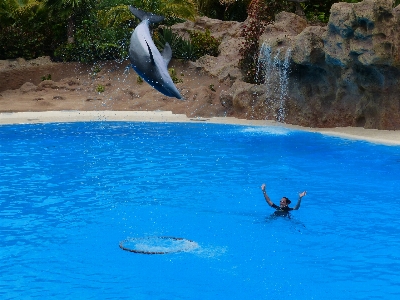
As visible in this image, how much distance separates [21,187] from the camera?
11.1 metres

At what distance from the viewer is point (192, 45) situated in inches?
894

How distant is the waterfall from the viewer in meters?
17.2

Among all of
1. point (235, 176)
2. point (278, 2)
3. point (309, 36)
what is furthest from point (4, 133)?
point (278, 2)

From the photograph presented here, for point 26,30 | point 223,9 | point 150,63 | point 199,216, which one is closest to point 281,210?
A: point 199,216

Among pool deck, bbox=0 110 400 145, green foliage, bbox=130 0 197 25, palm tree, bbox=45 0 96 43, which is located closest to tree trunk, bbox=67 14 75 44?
palm tree, bbox=45 0 96 43

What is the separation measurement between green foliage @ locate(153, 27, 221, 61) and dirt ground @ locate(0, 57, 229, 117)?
1.47 ft

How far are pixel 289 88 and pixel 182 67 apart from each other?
6.03 m

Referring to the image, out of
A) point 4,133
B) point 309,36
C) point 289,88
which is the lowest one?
point 4,133

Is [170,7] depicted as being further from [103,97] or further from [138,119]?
[138,119]

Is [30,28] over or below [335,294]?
over

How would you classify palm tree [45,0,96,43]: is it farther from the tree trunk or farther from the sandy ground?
the sandy ground

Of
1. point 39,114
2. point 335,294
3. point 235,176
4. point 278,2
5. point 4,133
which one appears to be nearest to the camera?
Result: point 335,294

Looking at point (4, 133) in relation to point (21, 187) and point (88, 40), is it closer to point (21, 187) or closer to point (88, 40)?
point (21, 187)

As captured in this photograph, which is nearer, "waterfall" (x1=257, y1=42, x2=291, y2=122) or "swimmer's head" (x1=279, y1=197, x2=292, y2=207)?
"swimmer's head" (x1=279, y1=197, x2=292, y2=207)
